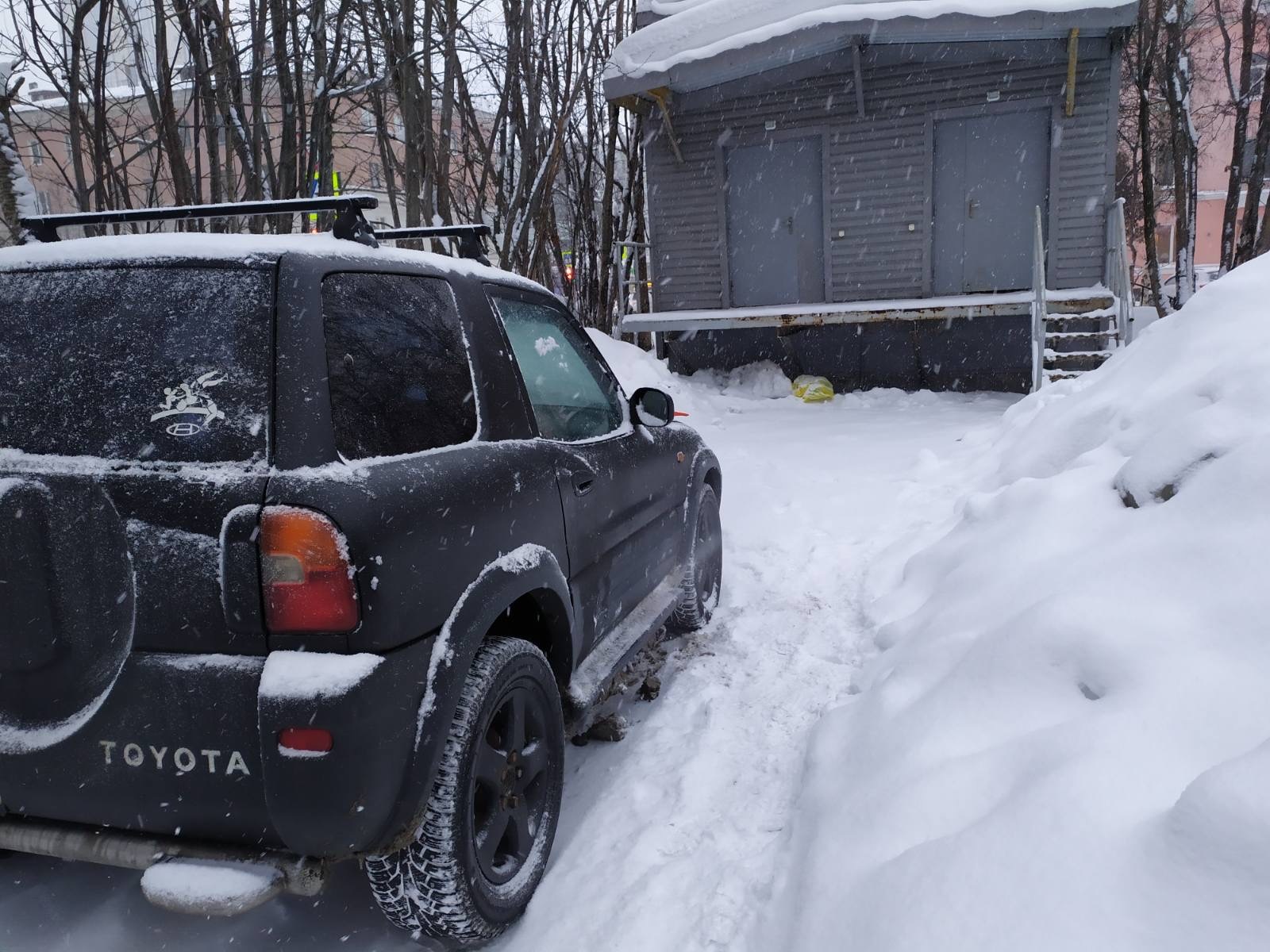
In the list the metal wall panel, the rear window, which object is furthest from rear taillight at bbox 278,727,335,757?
the metal wall panel

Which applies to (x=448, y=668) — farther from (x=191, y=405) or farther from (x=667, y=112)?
(x=667, y=112)

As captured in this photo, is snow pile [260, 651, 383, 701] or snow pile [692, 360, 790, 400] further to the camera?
snow pile [692, 360, 790, 400]

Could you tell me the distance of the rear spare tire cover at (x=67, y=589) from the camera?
5.98ft

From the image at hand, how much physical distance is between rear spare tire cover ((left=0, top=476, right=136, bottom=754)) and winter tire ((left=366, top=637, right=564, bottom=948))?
2.48 ft

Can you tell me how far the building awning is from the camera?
10906 mm

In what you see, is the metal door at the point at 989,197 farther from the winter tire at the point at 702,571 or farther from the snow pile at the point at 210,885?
the snow pile at the point at 210,885

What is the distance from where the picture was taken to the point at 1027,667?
242 centimetres

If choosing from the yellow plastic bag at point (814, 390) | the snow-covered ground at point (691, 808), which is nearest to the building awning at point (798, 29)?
the yellow plastic bag at point (814, 390)

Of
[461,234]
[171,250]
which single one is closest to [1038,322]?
[461,234]

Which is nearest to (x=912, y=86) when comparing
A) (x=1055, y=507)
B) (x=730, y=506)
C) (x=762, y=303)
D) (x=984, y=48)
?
(x=984, y=48)

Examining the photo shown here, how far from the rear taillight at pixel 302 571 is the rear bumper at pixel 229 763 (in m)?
0.14

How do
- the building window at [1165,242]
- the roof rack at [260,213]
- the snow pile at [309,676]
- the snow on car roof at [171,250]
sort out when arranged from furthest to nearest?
1. the building window at [1165,242]
2. the roof rack at [260,213]
3. the snow on car roof at [171,250]
4. the snow pile at [309,676]

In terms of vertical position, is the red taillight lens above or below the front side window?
below

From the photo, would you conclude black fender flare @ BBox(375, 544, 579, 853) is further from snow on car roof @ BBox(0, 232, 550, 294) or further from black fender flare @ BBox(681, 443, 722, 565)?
black fender flare @ BBox(681, 443, 722, 565)
